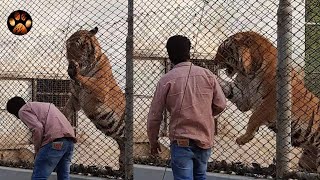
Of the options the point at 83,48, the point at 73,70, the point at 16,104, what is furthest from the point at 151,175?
the point at 83,48

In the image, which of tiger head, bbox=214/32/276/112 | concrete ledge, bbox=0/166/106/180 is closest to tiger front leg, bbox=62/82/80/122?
concrete ledge, bbox=0/166/106/180

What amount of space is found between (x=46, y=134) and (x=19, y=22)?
2.98 metres

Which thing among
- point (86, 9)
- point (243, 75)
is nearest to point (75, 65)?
point (86, 9)

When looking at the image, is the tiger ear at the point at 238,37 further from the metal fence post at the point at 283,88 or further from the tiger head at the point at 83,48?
the tiger head at the point at 83,48

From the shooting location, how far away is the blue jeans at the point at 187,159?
4629mm

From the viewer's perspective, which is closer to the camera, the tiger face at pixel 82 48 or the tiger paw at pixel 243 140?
the tiger paw at pixel 243 140

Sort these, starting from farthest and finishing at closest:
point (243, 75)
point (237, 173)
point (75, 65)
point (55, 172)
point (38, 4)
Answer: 1. point (38, 4)
2. point (75, 65)
3. point (55, 172)
4. point (243, 75)
5. point (237, 173)

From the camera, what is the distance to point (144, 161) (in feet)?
21.3

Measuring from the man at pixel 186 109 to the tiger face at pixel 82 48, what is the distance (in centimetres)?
311

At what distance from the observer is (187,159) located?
15.3 feet

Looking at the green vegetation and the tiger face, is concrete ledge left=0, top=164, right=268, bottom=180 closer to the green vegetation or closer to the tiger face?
the green vegetation

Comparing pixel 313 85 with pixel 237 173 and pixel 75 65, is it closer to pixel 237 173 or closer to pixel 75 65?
pixel 237 173

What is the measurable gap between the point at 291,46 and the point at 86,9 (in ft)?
9.50

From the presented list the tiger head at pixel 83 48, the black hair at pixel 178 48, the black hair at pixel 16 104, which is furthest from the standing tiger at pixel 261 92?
the black hair at pixel 16 104
